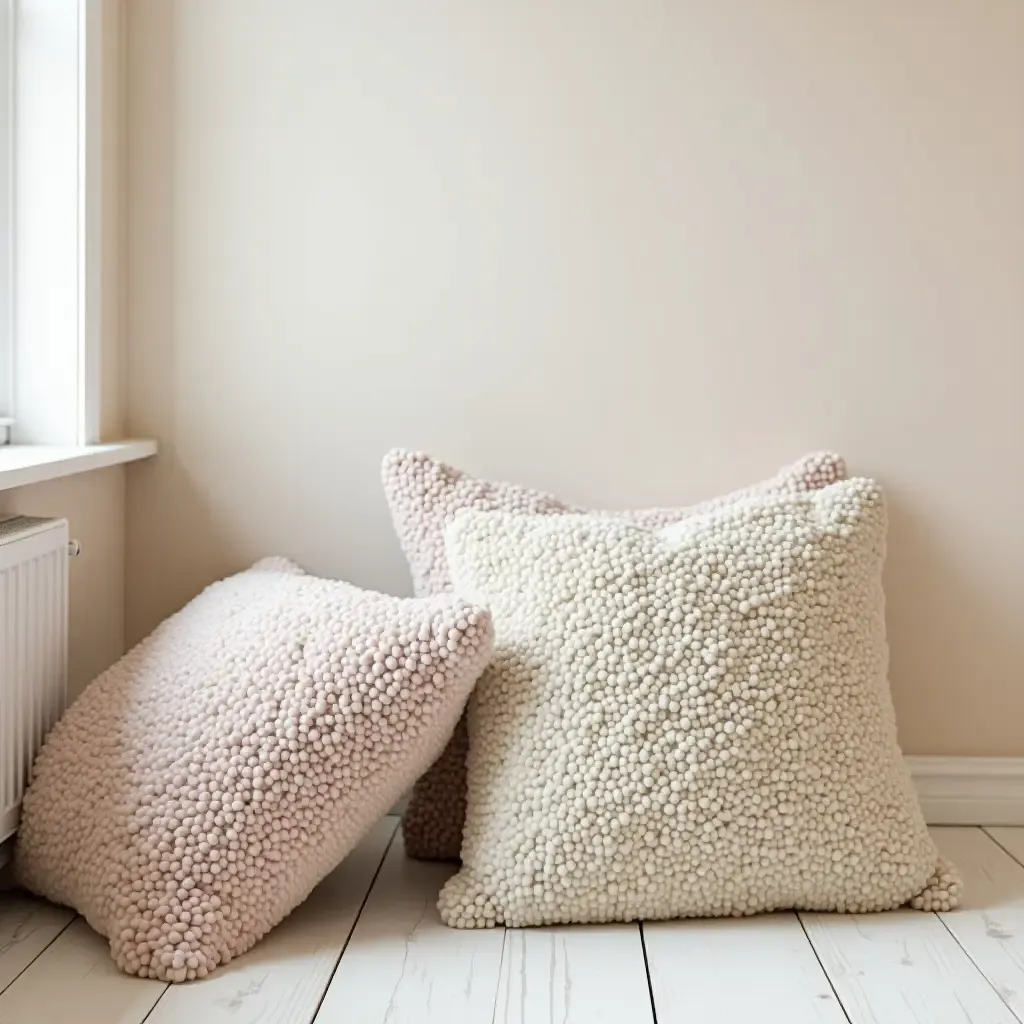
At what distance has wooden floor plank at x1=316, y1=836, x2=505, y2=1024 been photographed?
1377 mm

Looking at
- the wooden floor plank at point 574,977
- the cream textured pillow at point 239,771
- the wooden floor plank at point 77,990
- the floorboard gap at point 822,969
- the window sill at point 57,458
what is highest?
the window sill at point 57,458

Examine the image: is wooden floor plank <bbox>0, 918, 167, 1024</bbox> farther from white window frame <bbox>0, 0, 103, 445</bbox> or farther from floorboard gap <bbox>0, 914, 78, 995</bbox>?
white window frame <bbox>0, 0, 103, 445</bbox>

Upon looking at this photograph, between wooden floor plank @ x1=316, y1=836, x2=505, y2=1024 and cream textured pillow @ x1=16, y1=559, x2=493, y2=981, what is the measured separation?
113 millimetres

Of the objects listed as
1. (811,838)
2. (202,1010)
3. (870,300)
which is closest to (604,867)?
(811,838)

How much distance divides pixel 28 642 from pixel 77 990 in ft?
1.44

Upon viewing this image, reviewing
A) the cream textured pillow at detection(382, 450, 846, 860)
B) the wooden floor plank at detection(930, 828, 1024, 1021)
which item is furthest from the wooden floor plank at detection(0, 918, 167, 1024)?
the wooden floor plank at detection(930, 828, 1024, 1021)

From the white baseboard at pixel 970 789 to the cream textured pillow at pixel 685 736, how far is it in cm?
35

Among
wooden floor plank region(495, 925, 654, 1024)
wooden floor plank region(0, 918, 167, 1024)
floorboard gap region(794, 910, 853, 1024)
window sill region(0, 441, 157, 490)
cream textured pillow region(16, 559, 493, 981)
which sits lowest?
wooden floor plank region(0, 918, 167, 1024)

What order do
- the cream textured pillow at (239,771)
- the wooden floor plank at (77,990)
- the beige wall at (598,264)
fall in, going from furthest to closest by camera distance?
the beige wall at (598,264) → the cream textured pillow at (239,771) → the wooden floor plank at (77,990)

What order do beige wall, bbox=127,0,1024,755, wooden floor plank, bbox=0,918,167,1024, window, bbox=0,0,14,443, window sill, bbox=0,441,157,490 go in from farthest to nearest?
beige wall, bbox=127,0,1024,755 < window, bbox=0,0,14,443 < window sill, bbox=0,441,157,490 < wooden floor plank, bbox=0,918,167,1024

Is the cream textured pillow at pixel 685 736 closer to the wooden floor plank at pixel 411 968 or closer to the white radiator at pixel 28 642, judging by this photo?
the wooden floor plank at pixel 411 968

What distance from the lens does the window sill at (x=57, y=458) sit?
1586mm

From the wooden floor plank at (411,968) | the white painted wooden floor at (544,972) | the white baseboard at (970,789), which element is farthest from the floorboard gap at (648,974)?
the white baseboard at (970,789)

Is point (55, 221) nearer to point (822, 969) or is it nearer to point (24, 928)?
point (24, 928)
